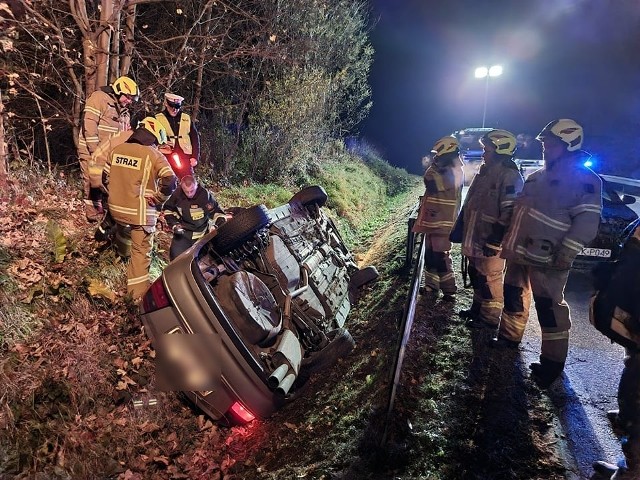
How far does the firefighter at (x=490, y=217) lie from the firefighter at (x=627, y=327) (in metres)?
1.53

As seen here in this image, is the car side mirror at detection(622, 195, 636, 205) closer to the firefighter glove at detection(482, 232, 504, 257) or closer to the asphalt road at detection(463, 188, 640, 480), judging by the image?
the asphalt road at detection(463, 188, 640, 480)

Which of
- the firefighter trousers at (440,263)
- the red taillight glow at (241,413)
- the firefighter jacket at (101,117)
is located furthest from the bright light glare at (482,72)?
the red taillight glow at (241,413)

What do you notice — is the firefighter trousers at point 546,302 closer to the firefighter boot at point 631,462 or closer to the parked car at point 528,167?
the firefighter boot at point 631,462

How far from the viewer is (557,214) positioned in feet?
11.4

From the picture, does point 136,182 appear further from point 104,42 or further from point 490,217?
point 490,217

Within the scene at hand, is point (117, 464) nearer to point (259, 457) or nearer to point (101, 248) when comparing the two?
point (259, 457)

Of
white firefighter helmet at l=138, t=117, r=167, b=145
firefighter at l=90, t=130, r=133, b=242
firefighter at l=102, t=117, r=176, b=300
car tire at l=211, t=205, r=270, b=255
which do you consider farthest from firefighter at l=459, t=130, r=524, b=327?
firefighter at l=90, t=130, r=133, b=242

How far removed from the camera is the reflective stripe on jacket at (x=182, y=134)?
511cm

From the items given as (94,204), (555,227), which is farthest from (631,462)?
(94,204)

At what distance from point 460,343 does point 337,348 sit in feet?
4.40

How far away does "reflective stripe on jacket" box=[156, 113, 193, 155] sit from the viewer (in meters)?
5.11

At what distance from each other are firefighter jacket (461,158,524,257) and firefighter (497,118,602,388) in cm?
44

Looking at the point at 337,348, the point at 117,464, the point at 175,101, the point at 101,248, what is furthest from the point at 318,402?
the point at 175,101

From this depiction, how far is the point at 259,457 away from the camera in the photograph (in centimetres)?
277
